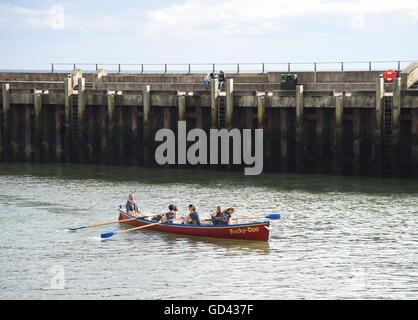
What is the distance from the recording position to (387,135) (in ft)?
193

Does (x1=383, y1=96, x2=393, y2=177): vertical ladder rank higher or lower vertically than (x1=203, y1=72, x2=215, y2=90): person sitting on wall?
lower

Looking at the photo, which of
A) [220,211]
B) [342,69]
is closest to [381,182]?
[342,69]

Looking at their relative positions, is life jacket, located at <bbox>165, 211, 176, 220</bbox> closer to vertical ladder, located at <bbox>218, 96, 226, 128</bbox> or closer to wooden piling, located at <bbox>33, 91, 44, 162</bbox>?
vertical ladder, located at <bbox>218, 96, 226, 128</bbox>

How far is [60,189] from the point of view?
5909cm

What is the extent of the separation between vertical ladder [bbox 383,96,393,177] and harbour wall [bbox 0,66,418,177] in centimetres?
6

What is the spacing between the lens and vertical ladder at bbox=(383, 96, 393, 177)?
58.7m

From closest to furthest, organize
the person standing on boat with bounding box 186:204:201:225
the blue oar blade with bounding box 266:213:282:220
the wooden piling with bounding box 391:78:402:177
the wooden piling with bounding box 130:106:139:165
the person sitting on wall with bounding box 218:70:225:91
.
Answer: the person standing on boat with bounding box 186:204:201:225, the blue oar blade with bounding box 266:213:282:220, the wooden piling with bounding box 391:78:402:177, the person sitting on wall with bounding box 218:70:225:91, the wooden piling with bounding box 130:106:139:165

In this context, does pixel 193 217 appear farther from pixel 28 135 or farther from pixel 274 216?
pixel 28 135

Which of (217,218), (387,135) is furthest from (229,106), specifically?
(217,218)

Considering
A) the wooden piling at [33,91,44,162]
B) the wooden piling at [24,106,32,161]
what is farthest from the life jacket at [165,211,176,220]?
the wooden piling at [24,106,32,161]

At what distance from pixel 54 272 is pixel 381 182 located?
26.0m

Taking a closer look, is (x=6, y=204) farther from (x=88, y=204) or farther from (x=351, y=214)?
(x=351, y=214)

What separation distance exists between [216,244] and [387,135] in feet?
63.4

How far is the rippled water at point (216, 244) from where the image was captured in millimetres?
35781
